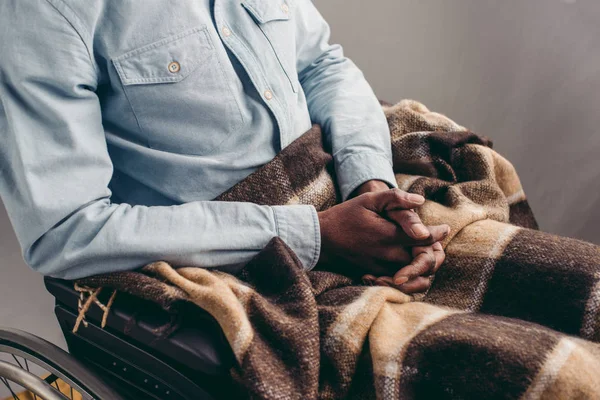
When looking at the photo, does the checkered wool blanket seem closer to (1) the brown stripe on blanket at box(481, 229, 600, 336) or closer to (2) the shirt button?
(1) the brown stripe on blanket at box(481, 229, 600, 336)

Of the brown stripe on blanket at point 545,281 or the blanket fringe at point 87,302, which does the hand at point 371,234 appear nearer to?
the brown stripe on blanket at point 545,281

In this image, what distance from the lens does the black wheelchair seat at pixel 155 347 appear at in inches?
23.3

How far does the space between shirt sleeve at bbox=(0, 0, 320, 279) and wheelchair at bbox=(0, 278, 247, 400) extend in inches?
2.4

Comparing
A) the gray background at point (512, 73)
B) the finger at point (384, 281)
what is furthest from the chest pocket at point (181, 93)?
the gray background at point (512, 73)

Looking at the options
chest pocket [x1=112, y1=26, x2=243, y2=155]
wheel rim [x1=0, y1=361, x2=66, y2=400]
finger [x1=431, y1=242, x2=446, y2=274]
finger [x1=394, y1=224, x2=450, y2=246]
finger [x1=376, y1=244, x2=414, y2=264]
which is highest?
chest pocket [x1=112, y1=26, x2=243, y2=155]

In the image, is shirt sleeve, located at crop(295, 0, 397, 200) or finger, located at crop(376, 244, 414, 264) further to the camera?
shirt sleeve, located at crop(295, 0, 397, 200)

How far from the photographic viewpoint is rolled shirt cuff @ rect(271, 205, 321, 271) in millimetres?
734

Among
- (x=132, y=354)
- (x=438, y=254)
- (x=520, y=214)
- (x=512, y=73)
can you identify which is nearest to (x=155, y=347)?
(x=132, y=354)

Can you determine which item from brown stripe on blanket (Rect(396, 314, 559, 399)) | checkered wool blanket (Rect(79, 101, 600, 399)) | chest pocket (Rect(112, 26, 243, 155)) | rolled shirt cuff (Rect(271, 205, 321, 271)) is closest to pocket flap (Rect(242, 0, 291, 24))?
chest pocket (Rect(112, 26, 243, 155))

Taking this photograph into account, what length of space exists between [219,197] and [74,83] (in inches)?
10.1

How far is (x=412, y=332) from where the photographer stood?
0.61 metres

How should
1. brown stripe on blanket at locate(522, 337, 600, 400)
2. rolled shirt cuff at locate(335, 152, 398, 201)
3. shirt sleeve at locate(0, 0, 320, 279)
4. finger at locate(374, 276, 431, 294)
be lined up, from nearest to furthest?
brown stripe on blanket at locate(522, 337, 600, 400) < shirt sleeve at locate(0, 0, 320, 279) < finger at locate(374, 276, 431, 294) < rolled shirt cuff at locate(335, 152, 398, 201)

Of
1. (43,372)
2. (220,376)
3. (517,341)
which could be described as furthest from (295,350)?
(43,372)

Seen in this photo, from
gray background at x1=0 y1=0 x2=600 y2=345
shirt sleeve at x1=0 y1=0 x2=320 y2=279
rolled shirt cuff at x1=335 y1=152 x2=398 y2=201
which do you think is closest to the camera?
shirt sleeve at x1=0 y1=0 x2=320 y2=279
